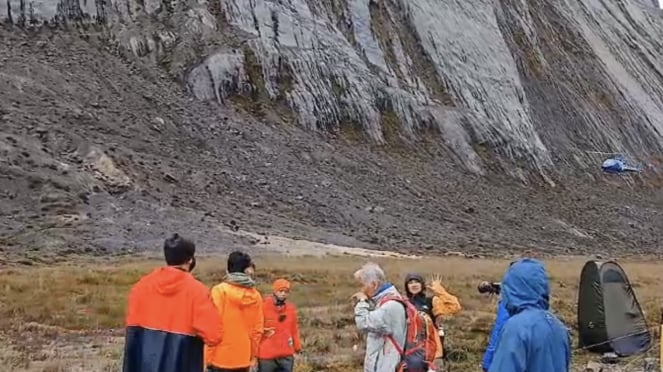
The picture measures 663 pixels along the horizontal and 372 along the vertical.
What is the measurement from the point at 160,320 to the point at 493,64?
57499mm

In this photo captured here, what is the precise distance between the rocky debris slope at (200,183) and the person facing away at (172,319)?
80.5 feet

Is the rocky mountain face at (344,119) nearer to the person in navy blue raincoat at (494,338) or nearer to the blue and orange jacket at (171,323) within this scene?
the person in navy blue raincoat at (494,338)

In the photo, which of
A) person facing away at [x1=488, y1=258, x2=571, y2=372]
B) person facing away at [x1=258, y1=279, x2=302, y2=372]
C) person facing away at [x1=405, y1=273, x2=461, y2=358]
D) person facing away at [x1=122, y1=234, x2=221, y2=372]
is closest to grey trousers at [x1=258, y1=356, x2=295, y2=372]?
person facing away at [x1=258, y1=279, x2=302, y2=372]

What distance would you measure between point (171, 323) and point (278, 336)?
2.94 m

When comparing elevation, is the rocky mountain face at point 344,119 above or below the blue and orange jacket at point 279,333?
above

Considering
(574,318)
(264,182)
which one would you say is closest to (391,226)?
(264,182)

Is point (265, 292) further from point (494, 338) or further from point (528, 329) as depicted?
point (528, 329)

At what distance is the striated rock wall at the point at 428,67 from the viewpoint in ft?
162

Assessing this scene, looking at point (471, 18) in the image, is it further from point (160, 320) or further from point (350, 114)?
point (160, 320)

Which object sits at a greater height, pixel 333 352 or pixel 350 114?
pixel 350 114

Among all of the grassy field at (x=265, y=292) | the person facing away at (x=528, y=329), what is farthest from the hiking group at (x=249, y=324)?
the grassy field at (x=265, y=292)

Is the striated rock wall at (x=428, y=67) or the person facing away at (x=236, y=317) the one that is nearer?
the person facing away at (x=236, y=317)

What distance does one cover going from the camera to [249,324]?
7664mm

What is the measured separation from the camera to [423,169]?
161ft
